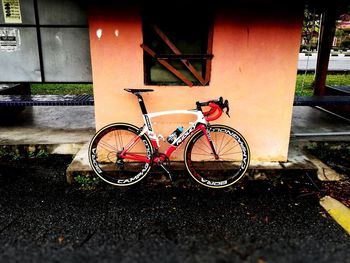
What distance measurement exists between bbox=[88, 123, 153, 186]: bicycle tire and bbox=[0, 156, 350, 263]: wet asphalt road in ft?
0.63

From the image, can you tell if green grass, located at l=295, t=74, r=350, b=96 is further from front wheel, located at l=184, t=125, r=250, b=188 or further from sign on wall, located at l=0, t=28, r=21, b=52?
sign on wall, located at l=0, t=28, r=21, b=52

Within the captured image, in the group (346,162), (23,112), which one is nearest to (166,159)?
(346,162)

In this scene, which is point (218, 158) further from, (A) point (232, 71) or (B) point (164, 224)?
(B) point (164, 224)

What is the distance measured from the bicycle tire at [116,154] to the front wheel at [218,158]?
71cm

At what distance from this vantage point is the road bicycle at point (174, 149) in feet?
14.2

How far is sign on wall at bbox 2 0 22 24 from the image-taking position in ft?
17.6

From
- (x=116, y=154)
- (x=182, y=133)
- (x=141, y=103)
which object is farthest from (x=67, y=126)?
(x=182, y=133)

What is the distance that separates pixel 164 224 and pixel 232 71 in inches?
92.7

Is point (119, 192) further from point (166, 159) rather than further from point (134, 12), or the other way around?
point (134, 12)

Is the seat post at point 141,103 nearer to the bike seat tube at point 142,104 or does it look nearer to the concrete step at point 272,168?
the bike seat tube at point 142,104

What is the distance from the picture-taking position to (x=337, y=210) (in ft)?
12.9

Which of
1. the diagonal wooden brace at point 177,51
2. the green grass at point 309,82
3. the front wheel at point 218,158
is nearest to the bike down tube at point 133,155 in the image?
the front wheel at point 218,158

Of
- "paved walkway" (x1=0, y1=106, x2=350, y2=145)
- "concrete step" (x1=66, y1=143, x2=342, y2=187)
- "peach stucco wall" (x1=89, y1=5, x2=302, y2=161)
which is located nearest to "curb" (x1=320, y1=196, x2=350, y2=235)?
"concrete step" (x1=66, y1=143, x2=342, y2=187)

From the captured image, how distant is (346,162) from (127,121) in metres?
3.81
